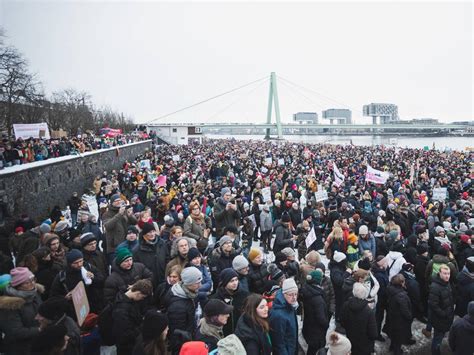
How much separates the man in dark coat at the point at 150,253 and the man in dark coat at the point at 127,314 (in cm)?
165

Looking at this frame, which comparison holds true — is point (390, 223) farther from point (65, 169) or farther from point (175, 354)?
point (65, 169)

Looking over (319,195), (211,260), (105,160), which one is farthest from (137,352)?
(105,160)

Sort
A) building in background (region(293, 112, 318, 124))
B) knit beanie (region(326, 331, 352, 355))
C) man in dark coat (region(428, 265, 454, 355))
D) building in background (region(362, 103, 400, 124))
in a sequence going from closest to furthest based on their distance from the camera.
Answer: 1. knit beanie (region(326, 331, 352, 355))
2. man in dark coat (region(428, 265, 454, 355))
3. building in background (region(362, 103, 400, 124))
4. building in background (region(293, 112, 318, 124))

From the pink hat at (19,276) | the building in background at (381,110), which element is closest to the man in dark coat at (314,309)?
the pink hat at (19,276)

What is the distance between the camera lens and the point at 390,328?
471 cm

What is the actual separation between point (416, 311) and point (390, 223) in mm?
2441

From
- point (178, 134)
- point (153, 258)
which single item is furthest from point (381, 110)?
point (153, 258)

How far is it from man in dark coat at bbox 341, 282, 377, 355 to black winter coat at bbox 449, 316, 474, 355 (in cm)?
97

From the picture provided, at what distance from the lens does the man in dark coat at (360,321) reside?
3844 millimetres

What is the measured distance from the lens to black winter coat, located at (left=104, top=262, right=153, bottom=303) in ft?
12.5

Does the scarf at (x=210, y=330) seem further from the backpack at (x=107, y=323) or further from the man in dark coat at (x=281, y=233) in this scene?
the man in dark coat at (x=281, y=233)

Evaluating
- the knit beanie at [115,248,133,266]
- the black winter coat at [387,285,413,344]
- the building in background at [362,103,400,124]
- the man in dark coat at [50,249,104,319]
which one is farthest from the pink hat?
the building in background at [362,103,400,124]

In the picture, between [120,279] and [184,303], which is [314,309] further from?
[120,279]

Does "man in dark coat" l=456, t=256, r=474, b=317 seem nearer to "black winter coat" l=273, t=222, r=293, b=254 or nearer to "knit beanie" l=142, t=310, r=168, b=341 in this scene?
"black winter coat" l=273, t=222, r=293, b=254
